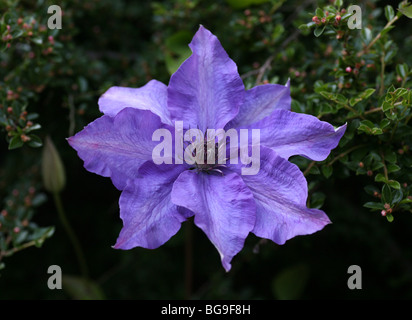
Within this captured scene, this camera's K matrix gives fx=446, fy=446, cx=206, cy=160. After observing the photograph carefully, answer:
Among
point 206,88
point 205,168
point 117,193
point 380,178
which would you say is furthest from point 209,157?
point 117,193

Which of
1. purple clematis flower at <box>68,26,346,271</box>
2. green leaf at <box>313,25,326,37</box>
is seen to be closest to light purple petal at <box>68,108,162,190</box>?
purple clematis flower at <box>68,26,346,271</box>

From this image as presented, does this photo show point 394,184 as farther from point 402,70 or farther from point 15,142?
point 15,142

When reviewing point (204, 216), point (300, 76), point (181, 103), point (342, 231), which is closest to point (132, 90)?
point (181, 103)

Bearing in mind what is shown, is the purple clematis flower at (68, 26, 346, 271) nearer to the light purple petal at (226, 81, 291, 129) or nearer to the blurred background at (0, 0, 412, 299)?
the light purple petal at (226, 81, 291, 129)

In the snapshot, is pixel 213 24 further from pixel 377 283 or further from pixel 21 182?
pixel 377 283

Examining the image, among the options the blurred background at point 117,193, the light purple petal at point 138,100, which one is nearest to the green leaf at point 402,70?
the blurred background at point 117,193

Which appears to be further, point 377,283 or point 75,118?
point 377,283
